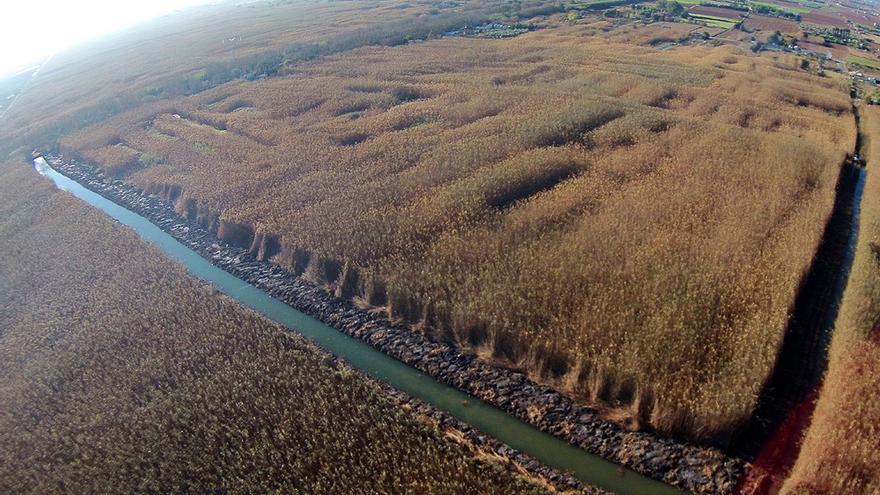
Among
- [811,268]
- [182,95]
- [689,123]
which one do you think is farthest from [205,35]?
[811,268]

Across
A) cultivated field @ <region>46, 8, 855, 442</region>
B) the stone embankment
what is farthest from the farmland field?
the stone embankment

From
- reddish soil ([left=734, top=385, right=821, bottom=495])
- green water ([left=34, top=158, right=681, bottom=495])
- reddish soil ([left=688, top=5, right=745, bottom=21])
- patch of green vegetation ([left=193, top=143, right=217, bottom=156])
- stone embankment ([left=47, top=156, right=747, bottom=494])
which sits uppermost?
reddish soil ([left=688, top=5, right=745, bottom=21])

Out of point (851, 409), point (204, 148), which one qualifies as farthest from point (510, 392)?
point (204, 148)

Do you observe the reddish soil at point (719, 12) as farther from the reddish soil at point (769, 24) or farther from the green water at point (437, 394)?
the green water at point (437, 394)

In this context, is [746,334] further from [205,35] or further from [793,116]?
[205,35]

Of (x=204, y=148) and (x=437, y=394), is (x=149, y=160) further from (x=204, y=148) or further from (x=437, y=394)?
(x=437, y=394)

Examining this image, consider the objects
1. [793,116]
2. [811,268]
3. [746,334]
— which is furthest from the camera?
[793,116]

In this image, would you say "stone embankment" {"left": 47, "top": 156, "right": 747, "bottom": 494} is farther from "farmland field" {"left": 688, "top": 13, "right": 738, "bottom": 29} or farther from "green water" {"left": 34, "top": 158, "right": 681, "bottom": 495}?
"farmland field" {"left": 688, "top": 13, "right": 738, "bottom": 29}
